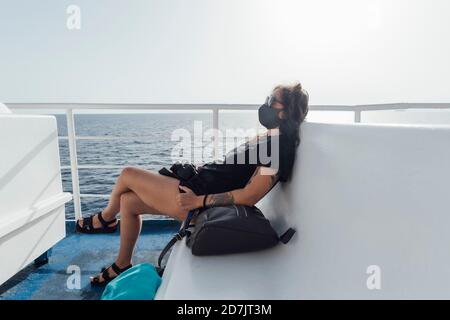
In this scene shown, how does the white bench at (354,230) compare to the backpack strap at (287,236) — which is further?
the backpack strap at (287,236)

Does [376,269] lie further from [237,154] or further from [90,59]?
[90,59]

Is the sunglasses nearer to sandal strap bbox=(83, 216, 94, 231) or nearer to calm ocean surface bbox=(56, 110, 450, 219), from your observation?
calm ocean surface bbox=(56, 110, 450, 219)

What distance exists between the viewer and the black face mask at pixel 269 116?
4.91ft

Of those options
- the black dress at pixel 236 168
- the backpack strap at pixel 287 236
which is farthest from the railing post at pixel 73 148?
the backpack strap at pixel 287 236

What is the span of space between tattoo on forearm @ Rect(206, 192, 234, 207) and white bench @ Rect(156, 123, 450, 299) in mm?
243

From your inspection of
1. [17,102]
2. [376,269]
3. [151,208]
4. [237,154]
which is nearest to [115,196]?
[151,208]

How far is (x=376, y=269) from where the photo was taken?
0.68 meters

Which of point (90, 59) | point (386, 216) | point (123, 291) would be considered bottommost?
point (123, 291)

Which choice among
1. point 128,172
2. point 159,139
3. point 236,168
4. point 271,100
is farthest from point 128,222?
point 271,100

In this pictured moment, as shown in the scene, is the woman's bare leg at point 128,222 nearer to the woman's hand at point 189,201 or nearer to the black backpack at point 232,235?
the woman's hand at point 189,201

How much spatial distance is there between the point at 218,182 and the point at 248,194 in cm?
17

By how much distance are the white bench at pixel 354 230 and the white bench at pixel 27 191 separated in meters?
0.81

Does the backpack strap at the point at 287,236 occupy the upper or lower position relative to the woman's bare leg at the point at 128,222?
upper
